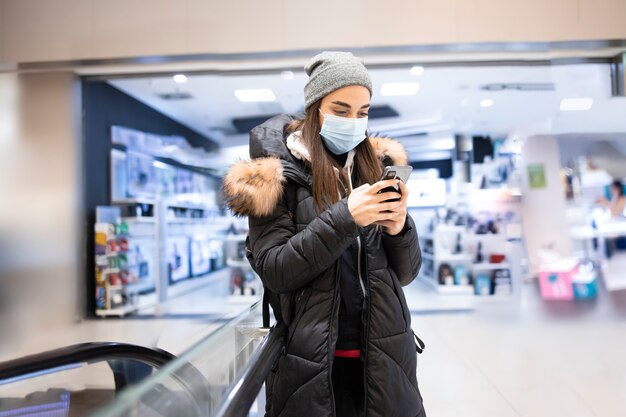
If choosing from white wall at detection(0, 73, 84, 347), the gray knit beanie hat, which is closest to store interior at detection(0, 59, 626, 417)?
white wall at detection(0, 73, 84, 347)

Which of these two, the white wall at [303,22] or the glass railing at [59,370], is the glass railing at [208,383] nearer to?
the glass railing at [59,370]

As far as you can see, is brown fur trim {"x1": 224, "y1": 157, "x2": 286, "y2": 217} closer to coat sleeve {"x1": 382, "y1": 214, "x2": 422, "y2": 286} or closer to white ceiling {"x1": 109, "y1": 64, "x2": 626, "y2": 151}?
coat sleeve {"x1": 382, "y1": 214, "x2": 422, "y2": 286}

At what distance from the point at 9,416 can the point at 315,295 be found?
1.39m

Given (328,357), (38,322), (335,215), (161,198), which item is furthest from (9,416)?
(161,198)

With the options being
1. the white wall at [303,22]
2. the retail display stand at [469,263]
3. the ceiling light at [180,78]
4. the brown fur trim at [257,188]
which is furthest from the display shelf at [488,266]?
the brown fur trim at [257,188]

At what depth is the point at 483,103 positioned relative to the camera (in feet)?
18.5

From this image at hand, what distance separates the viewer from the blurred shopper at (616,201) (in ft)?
16.1

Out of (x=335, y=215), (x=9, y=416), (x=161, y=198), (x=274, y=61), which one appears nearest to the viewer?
(x=335, y=215)

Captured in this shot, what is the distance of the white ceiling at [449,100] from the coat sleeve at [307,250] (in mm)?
3784

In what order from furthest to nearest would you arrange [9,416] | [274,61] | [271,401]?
[274,61] < [9,416] < [271,401]

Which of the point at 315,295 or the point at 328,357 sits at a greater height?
the point at 315,295

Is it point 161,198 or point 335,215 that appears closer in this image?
point 335,215

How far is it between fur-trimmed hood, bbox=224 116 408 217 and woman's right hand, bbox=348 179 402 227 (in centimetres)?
18

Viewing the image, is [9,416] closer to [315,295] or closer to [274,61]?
[315,295]
